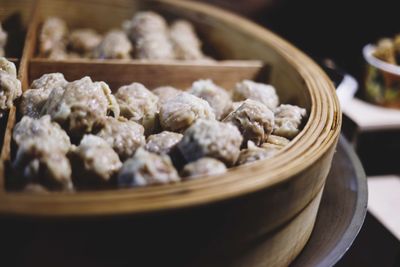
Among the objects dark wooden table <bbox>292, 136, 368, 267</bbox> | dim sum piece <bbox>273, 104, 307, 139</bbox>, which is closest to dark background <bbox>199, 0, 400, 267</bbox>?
dark wooden table <bbox>292, 136, 368, 267</bbox>

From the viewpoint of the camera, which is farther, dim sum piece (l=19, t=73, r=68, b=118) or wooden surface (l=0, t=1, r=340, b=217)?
dim sum piece (l=19, t=73, r=68, b=118)

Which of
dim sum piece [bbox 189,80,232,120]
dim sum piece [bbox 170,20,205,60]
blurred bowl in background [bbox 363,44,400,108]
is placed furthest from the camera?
blurred bowl in background [bbox 363,44,400,108]

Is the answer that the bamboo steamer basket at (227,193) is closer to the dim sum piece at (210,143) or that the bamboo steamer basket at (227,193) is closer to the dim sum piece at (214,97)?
the dim sum piece at (210,143)

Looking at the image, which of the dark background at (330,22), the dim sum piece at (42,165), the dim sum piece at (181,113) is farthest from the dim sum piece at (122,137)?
the dark background at (330,22)

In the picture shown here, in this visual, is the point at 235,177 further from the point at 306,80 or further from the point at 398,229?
the point at 398,229

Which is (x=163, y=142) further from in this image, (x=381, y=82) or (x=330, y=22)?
(x=330, y=22)

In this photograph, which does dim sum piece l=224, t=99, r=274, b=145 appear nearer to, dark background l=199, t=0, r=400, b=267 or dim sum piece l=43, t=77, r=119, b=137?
dim sum piece l=43, t=77, r=119, b=137
